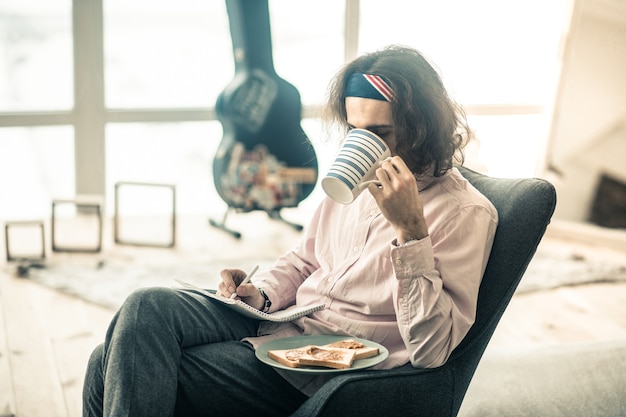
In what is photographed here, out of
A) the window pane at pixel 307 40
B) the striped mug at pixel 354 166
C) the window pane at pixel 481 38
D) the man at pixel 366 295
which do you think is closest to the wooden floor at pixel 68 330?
the man at pixel 366 295

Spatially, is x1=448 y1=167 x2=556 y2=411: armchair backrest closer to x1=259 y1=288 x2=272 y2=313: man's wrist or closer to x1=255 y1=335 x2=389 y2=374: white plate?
x1=255 y1=335 x2=389 y2=374: white plate

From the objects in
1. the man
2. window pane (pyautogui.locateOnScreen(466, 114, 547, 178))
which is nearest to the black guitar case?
window pane (pyautogui.locateOnScreen(466, 114, 547, 178))

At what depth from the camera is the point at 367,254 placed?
1545mm

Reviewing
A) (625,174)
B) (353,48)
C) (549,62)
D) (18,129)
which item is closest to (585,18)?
(549,62)

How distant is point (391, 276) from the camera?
1.48 m

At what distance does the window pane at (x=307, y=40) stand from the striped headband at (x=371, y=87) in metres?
2.78

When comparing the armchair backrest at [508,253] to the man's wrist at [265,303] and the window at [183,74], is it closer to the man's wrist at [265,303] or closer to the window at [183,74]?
the man's wrist at [265,303]

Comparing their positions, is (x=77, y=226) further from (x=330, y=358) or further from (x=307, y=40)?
(x=330, y=358)

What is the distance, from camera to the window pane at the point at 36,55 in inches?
153

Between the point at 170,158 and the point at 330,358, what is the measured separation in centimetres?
307

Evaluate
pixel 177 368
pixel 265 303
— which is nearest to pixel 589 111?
pixel 265 303

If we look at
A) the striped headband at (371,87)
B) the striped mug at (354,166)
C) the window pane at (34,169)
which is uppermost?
the striped headband at (371,87)

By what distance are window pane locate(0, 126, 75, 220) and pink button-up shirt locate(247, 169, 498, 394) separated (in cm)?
265

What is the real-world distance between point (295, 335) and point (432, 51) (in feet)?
10.6
